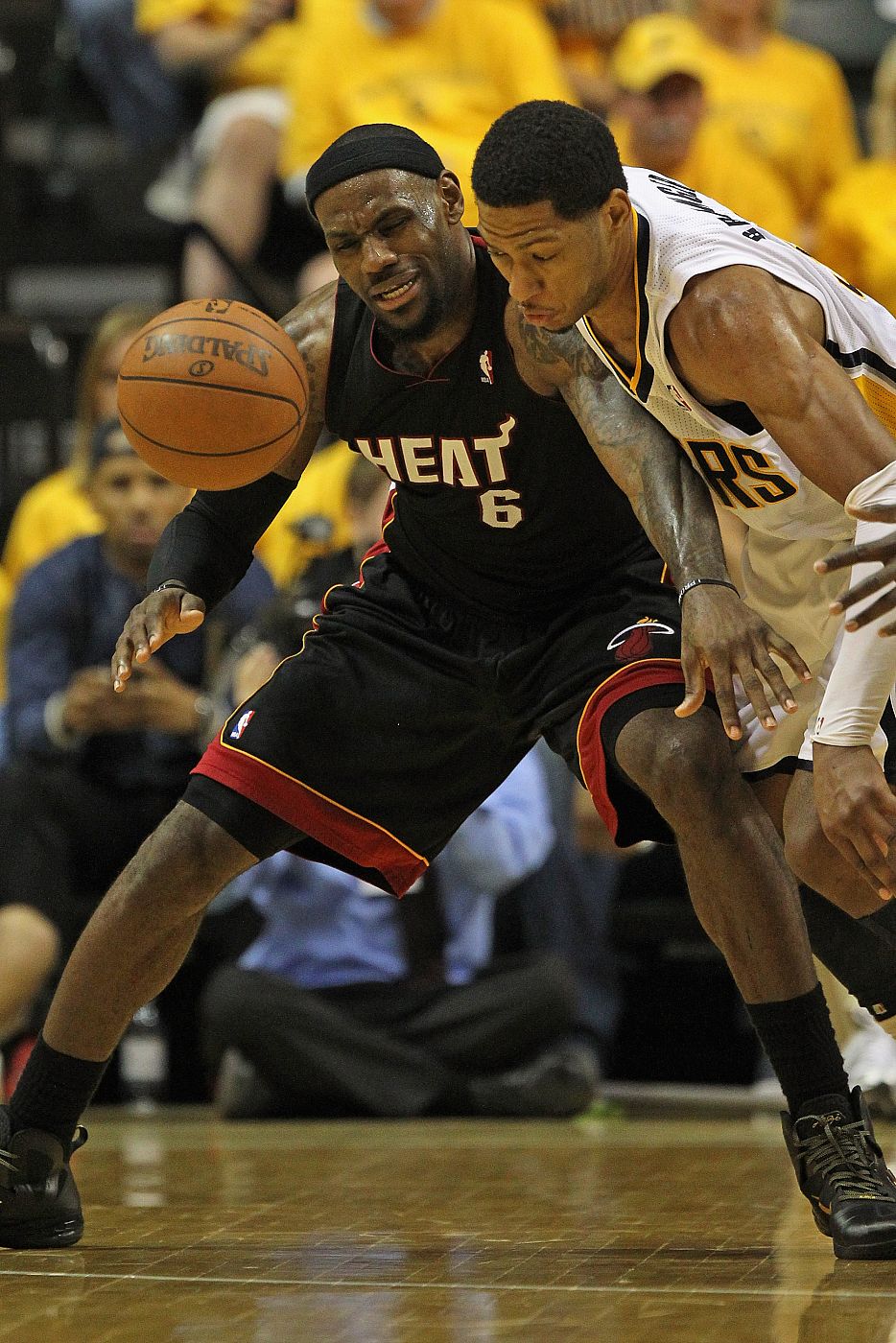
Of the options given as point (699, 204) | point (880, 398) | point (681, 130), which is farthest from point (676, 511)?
point (681, 130)

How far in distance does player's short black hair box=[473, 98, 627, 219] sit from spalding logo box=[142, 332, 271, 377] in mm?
549

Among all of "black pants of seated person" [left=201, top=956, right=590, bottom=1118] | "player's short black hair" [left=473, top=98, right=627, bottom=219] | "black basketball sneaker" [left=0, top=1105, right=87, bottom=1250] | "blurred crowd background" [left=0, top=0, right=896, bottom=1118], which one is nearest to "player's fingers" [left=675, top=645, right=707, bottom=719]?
"player's short black hair" [left=473, top=98, right=627, bottom=219]

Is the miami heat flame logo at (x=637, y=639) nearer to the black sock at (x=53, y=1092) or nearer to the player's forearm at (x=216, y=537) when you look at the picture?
the player's forearm at (x=216, y=537)

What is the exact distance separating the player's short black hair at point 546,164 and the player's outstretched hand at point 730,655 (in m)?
0.66

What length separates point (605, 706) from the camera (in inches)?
134

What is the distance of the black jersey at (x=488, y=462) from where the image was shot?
3.61 metres

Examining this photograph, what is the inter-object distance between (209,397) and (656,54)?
4626 millimetres

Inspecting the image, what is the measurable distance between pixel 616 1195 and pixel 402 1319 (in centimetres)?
124

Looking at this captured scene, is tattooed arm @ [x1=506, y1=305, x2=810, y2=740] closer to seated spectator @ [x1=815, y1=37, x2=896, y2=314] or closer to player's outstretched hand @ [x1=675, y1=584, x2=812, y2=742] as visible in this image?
player's outstretched hand @ [x1=675, y1=584, x2=812, y2=742]

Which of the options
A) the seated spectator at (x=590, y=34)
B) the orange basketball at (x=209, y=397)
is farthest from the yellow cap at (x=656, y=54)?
the orange basketball at (x=209, y=397)

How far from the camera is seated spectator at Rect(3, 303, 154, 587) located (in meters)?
6.76

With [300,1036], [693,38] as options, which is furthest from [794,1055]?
[693,38]

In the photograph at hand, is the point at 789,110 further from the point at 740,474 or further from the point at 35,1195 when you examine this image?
the point at 35,1195

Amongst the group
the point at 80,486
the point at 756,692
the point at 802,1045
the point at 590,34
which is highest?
the point at 590,34
